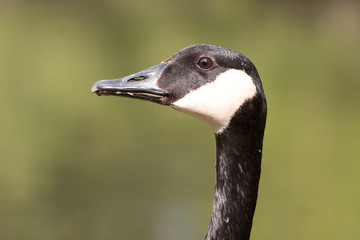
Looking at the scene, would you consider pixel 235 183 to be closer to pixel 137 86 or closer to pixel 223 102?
pixel 223 102

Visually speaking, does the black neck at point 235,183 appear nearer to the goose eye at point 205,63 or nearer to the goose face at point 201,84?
the goose face at point 201,84

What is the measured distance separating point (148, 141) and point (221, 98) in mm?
7857

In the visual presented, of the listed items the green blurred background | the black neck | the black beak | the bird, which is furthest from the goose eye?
the green blurred background

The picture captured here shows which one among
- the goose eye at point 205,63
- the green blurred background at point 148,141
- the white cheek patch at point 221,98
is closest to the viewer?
the white cheek patch at point 221,98

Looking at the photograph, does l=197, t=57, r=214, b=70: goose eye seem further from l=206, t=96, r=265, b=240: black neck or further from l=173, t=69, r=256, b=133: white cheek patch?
l=206, t=96, r=265, b=240: black neck

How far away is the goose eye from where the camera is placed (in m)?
3.62

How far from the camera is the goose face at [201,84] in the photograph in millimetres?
3508

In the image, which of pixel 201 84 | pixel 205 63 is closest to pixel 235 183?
pixel 201 84

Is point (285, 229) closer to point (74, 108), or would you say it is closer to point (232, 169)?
point (232, 169)

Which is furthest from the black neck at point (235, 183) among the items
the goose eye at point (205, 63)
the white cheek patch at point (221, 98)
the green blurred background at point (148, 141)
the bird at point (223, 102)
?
the green blurred background at point (148, 141)

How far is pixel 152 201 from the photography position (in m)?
9.03

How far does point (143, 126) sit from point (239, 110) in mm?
8806

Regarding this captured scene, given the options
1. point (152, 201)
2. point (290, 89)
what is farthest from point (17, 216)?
point (290, 89)

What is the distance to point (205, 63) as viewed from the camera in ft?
11.9
